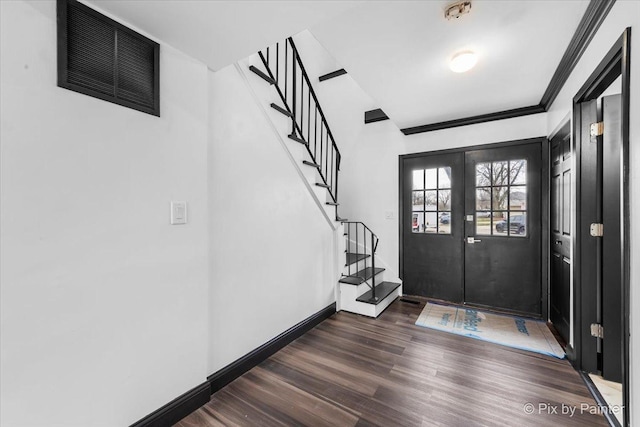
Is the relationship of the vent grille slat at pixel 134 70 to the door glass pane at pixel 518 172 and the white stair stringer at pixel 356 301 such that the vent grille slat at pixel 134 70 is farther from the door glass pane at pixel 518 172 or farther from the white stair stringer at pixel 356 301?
the door glass pane at pixel 518 172

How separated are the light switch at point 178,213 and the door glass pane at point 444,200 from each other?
324 cm

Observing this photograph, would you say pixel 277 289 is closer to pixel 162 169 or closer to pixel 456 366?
pixel 162 169

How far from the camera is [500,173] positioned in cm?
344

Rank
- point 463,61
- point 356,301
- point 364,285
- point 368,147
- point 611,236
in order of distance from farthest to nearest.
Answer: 1. point 368,147
2. point 364,285
3. point 356,301
4. point 463,61
5. point 611,236

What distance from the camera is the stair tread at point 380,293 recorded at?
3.31 m

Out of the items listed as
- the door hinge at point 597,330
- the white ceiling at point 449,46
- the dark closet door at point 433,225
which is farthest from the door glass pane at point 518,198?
the door hinge at point 597,330

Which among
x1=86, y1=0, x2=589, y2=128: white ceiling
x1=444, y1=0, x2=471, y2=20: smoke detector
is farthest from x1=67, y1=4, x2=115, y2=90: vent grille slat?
x1=444, y1=0, x2=471, y2=20: smoke detector

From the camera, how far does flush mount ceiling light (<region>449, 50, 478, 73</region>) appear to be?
84.9 inches

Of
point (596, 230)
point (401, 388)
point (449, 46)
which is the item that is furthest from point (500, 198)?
point (401, 388)

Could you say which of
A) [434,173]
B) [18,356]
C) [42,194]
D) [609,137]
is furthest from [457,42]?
[18,356]

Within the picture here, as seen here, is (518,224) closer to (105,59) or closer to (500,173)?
(500,173)

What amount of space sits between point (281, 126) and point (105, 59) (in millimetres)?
1379

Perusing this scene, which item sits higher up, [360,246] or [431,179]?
[431,179]

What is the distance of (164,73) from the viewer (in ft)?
5.42
